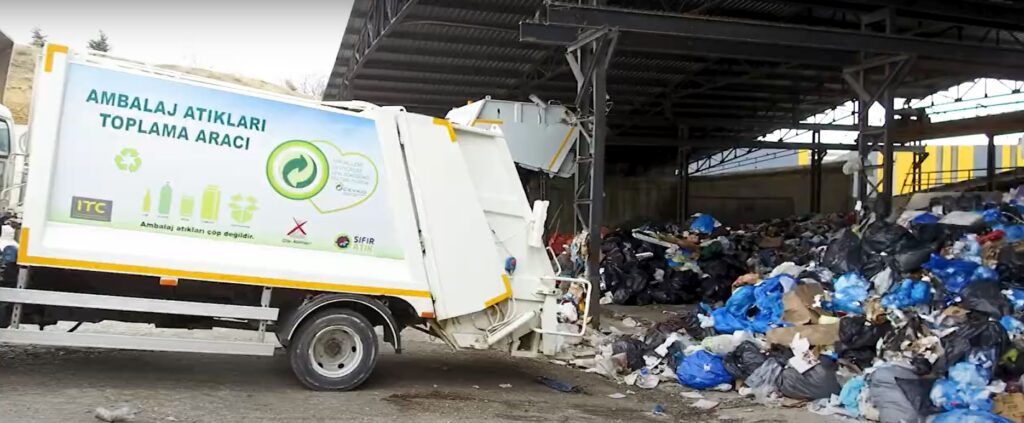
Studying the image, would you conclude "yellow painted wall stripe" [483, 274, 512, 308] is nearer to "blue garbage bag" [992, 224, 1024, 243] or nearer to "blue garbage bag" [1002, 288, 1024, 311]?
"blue garbage bag" [1002, 288, 1024, 311]

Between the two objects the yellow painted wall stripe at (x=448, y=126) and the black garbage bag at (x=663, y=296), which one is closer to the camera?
the yellow painted wall stripe at (x=448, y=126)

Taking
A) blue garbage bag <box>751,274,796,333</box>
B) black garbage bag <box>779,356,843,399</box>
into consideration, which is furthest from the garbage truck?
blue garbage bag <box>751,274,796,333</box>

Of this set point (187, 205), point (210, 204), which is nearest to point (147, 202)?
point (187, 205)

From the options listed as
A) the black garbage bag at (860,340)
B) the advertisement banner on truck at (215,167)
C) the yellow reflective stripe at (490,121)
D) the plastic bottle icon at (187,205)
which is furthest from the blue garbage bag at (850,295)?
the plastic bottle icon at (187,205)

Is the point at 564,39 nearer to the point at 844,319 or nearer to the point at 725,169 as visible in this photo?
the point at 844,319

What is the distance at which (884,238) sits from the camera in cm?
798

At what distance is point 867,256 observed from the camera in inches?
315

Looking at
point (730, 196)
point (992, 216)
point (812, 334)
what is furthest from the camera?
point (730, 196)

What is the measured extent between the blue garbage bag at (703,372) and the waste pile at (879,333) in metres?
0.01

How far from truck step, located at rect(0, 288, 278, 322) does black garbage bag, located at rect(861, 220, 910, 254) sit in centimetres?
596

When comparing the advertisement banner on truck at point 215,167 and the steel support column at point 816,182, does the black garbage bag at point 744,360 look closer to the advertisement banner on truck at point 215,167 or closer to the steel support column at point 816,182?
the advertisement banner on truck at point 215,167

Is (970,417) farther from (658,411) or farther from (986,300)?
(658,411)

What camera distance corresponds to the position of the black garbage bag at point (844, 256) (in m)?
8.00

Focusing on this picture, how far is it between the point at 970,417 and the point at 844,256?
10.4 ft
